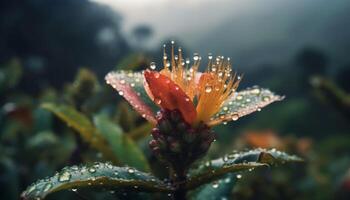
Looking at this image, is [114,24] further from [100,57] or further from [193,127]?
[193,127]

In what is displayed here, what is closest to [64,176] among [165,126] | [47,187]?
[47,187]

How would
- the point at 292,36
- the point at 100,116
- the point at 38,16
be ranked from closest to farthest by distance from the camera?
the point at 100,116
the point at 38,16
the point at 292,36

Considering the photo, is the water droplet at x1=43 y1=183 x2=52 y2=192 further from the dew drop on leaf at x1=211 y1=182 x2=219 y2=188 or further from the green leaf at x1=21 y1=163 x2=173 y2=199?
the dew drop on leaf at x1=211 y1=182 x2=219 y2=188

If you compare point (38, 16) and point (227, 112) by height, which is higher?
point (38, 16)

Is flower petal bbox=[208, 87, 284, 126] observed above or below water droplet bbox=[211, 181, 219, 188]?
above

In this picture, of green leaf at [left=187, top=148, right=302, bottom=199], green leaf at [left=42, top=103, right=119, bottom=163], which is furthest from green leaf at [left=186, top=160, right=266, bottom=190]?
green leaf at [left=42, top=103, right=119, bottom=163]

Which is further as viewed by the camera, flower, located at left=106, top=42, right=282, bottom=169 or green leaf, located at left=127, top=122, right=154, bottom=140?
green leaf, located at left=127, top=122, right=154, bottom=140

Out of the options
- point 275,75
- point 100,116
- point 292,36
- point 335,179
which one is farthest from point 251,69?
point 100,116

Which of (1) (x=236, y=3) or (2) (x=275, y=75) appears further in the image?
(1) (x=236, y=3)
